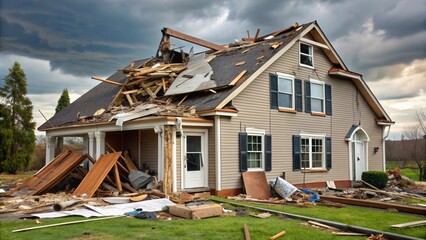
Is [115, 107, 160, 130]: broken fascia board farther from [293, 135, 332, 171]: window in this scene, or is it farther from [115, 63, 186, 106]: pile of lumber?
[293, 135, 332, 171]: window

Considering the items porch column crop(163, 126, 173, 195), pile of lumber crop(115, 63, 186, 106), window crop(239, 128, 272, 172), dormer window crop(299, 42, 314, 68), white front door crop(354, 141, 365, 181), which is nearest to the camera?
porch column crop(163, 126, 173, 195)

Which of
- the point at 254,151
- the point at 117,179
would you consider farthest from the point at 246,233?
the point at 254,151

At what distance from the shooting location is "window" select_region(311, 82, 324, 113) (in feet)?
65.7

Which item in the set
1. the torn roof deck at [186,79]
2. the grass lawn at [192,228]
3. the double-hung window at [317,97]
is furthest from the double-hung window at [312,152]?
the grass lawn at [192,228]

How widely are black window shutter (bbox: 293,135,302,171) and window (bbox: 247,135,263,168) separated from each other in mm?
2115

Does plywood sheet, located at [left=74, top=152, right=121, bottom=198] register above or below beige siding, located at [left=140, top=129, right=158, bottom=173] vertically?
below

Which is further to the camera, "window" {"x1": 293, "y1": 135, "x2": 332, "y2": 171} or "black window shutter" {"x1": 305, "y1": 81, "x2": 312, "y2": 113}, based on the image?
"black window shutter" {"x1": 305, "y1": 81, "x2": 312, "y2": 113}

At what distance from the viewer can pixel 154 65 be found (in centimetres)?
2109

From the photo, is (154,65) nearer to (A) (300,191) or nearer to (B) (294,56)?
(B) (294,56)

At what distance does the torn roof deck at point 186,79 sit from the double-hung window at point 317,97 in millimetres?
2756

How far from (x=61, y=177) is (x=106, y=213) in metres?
6.04

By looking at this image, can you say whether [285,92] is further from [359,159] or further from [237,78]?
[359,159]

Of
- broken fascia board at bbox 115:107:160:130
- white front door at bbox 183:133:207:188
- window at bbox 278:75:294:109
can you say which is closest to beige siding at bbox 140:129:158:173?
broken fascia board at bbox 115:107:160:130

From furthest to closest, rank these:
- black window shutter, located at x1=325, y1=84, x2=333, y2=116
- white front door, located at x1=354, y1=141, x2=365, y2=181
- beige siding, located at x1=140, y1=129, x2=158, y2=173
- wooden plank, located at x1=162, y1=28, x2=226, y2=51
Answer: white front door, located at x1=354, y1=141, x2=365, y2=181 < wooden plank, located at x1=162, y1=28, x2=226, y2=51 < black window shutter, located at x1=325, y1=84, x2=333, y2=116 < beige siding, located at x1=140, y1=129, x2=158, y2=173
